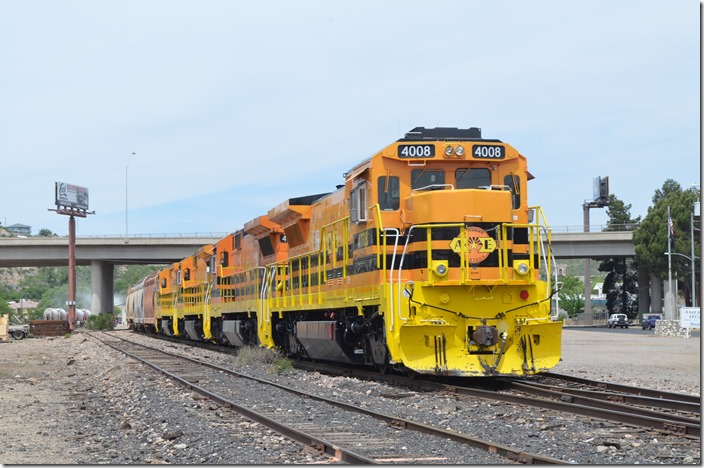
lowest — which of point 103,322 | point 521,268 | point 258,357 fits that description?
point 103,322

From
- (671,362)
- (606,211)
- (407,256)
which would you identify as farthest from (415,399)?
(606,211)

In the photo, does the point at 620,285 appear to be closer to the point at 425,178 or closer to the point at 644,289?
the point at 644,289

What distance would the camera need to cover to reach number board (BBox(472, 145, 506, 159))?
47.7 ft

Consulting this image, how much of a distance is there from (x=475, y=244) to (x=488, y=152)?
1842mm

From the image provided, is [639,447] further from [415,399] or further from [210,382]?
[210,382]

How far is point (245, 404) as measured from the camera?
1262 centimetres

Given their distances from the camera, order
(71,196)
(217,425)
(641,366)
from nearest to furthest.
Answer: (217,425) < (641,366) < (71,196)

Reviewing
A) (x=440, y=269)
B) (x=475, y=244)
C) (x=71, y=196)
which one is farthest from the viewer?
(x=71, y=196)

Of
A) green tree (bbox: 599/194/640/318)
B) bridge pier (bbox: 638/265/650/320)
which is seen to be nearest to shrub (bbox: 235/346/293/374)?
bridge pier (bbox: 638/265/650/320)

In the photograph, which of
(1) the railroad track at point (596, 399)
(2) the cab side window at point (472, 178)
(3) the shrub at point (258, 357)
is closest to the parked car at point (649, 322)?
(3) the shrub at point (258, 357)

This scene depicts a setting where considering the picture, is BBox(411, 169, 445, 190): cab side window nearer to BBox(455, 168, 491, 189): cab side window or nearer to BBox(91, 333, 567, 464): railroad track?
BBox(455, 168, 491, 189): cab side window

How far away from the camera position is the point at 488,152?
14.6 meters

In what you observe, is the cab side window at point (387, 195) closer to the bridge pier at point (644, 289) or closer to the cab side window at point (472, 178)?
the cab side window at point (472, 178)

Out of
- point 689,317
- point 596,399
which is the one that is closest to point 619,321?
point 689,317
